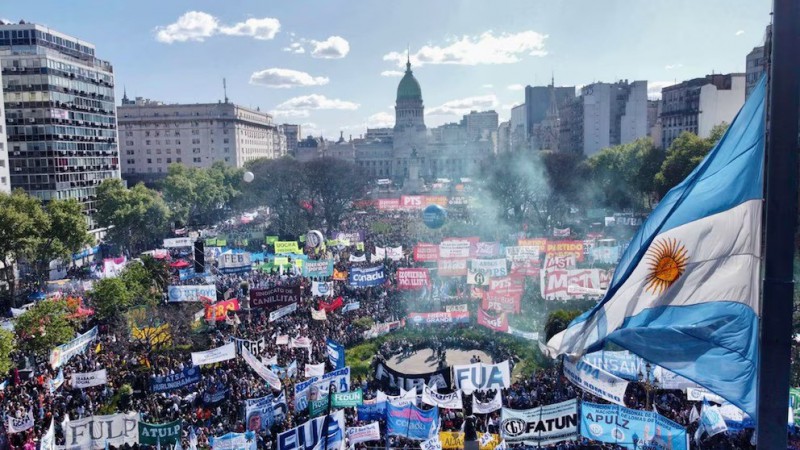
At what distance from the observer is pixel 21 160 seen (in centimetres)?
6181

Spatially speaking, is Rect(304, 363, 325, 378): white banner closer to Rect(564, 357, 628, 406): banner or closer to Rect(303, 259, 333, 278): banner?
Rect(564, 357, 628, 406): banner

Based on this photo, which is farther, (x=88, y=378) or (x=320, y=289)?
(x=320, y=289)

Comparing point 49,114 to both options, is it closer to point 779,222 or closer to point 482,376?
point 482,376

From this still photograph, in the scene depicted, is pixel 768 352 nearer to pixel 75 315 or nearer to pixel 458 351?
pixel 458 351

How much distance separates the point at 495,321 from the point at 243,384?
Result: 426 inches

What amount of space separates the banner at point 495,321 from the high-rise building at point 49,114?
48018 millimetres

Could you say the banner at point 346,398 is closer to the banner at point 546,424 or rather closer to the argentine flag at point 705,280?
the banner at point 546,424

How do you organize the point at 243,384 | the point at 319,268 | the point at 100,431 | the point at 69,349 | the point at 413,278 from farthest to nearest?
the point at 319,268 < the point at 413,278 < the point at 69,349 < the point at 243,384 < the point at 100,431

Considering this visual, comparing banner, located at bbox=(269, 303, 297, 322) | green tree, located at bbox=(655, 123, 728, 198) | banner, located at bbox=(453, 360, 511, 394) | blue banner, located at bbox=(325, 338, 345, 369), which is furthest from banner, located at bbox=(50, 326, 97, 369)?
green tree, located at bbox=(655, 123, 728, 198)

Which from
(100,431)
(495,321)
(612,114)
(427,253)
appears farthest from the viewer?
(612,114)

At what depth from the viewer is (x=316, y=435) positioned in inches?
645

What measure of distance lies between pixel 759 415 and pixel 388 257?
139ft

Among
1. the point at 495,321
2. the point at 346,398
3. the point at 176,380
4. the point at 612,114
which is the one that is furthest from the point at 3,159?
the point at 612,114

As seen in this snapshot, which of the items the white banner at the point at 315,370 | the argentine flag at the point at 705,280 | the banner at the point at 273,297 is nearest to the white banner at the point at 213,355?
the white banner at the point at 315,370
